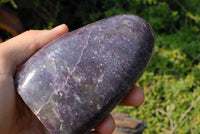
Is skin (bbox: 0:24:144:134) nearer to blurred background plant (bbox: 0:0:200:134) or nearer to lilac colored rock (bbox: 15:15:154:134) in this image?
lilac colored rock (bbox: 15:15:154:134)

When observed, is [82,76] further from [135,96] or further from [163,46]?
[163,46]

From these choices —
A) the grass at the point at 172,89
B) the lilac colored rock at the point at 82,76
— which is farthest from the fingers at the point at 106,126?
the grass at the point at 172,89

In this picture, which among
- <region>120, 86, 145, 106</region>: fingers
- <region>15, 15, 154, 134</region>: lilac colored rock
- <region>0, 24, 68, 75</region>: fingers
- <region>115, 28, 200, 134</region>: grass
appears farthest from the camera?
<region>115, 28, 200, 134</region>: grass

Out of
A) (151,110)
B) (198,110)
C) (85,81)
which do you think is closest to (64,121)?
(85,81)

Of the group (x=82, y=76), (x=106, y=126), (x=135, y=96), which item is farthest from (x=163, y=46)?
(x=82, y=76)

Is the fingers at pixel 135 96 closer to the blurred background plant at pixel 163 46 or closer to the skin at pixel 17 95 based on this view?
the skin at pixel 17 95

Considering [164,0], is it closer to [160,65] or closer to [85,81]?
[160,65]

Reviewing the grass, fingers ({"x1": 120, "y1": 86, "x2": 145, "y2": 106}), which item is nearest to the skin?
fingers ({"x1": 120, "y1": 86, "x2": 145, "y2": 106})
